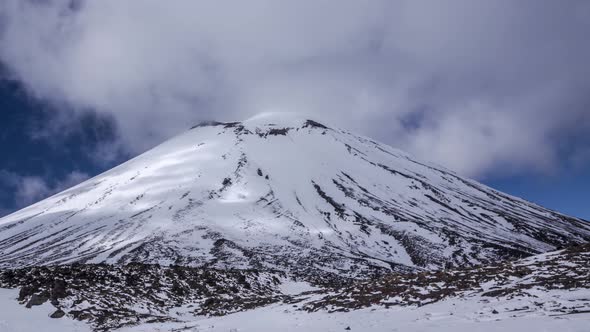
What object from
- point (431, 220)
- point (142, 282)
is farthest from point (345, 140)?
point (142, 282)

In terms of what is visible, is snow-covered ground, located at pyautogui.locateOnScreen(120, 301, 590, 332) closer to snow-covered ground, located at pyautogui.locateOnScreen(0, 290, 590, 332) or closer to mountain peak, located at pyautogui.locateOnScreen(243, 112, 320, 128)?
snow-covered ground, located at pyautogui.locateOnScreen(0, 290, 590, 332)

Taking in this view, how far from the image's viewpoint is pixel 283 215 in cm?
9712

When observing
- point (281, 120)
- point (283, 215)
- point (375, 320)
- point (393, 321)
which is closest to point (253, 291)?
point (375, 320)

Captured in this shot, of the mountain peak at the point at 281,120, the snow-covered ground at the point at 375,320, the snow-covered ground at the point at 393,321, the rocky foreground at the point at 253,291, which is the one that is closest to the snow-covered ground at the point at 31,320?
the snow-covered ground at the point at 375,320

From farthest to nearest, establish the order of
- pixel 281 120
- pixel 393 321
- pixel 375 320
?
pixel 281 120 < pixel 375 320 < pixel 393 321

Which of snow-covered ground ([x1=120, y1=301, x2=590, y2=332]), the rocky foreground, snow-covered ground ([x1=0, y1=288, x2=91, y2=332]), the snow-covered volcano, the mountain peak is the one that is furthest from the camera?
the mountain peak

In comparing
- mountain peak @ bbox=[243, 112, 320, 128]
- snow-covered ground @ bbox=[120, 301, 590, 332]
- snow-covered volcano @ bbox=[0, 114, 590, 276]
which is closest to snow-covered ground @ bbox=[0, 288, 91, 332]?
snow-covered ground @ bbox=[120, 301, 590, 332]

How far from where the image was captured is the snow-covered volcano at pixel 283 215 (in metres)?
72.7

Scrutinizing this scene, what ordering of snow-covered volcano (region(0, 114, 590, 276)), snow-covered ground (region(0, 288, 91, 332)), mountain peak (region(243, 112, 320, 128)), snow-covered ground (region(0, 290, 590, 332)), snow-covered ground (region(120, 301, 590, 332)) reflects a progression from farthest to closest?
1. mountain peak (region(243, 112, 320, 128))
2. snow-covered volcano (region(0, 114, 590, 276))
3. snow-covered ground (region(0, 288, 91, 332))
4. snow-covered ground (region(0, 290, 590, 332))
5. snow-covered ground (region(120, 301, 590, 332))

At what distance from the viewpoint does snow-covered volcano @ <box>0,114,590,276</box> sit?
72688 mm

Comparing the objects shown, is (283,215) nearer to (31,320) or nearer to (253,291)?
(253,291)

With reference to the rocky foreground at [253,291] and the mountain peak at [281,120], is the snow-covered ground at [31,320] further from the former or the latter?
the mountain peak at [281,120]

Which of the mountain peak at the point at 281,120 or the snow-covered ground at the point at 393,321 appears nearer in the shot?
the snow-covered ground at the point at 393,321

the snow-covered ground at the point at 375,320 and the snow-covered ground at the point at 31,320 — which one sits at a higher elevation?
the snow-covered ground at the point at 31,320
